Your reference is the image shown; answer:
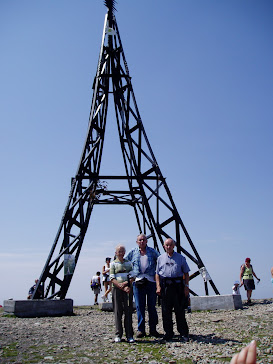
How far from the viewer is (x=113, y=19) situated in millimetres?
14641

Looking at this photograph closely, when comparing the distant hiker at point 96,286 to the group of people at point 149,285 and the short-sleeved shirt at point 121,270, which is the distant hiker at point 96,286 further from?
the short-sleeved shirt at point 121,270

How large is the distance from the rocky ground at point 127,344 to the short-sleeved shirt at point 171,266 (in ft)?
3.69

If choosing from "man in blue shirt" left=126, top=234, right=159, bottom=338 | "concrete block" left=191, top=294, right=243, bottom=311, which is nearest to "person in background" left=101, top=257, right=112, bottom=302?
"concrete block" left=191, top=294, right=243, bottom=311

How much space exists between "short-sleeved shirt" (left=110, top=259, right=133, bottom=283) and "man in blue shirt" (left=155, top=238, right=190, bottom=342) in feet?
1.80

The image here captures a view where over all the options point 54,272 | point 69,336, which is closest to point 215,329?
point 69,336

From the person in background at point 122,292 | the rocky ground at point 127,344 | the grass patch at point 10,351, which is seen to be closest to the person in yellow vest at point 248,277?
the rocky ground at point 127,344

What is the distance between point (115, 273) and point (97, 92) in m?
9.53

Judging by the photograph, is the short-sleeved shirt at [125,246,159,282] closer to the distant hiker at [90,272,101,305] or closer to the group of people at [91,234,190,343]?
the group of people at [91,234,190,343]

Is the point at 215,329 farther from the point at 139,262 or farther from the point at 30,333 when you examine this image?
the point at 30,333

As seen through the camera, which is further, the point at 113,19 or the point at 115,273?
the point at 113,19

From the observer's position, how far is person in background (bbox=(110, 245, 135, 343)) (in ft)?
19.1

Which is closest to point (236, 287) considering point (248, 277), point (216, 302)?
point (248, 277)

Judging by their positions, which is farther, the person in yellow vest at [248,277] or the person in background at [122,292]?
the person in yellow vest at [248,277]

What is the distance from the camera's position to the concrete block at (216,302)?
31.7 feet
